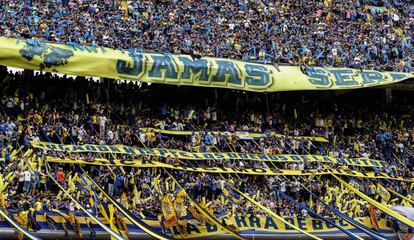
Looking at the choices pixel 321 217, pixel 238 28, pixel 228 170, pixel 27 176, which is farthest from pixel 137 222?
pixel 238 28

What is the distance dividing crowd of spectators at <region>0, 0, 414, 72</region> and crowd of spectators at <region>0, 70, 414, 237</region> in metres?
1.51

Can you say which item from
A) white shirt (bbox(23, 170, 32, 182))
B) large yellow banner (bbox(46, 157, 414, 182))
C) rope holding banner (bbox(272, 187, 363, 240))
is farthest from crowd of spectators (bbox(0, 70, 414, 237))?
rope holding banner (bbox(272, 187, 363, 240))

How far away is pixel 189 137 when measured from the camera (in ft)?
82.4

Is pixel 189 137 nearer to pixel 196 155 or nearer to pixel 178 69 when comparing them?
pixel 196 155

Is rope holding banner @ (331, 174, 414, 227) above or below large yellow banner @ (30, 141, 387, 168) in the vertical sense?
below

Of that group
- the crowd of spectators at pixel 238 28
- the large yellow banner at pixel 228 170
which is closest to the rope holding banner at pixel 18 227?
the large yellow banner at pixel 228 170

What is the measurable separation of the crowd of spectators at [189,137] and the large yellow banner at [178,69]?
1333 millimetres

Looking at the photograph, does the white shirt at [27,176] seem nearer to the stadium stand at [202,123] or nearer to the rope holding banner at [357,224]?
the stadium stand at [202,123]

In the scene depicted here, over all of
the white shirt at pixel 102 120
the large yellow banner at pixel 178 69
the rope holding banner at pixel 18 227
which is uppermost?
the large yellow banner at pixel 178 69

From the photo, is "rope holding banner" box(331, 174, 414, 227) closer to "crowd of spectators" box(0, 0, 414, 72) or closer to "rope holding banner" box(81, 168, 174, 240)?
"crowd of spectators" box(0, 0, 414, 72)

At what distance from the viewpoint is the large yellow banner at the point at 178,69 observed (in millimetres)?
22516

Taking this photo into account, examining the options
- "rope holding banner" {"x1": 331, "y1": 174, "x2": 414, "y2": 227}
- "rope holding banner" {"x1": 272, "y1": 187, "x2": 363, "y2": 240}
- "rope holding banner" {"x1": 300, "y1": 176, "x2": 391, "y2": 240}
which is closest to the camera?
"rope holding banner" {"x1": 272, "y1": 187, "x2": 363, "y2": 240}

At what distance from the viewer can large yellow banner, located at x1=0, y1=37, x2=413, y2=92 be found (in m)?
22.5

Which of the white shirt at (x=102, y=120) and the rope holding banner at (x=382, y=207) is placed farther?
the white shirt at (x=102, y=120)
